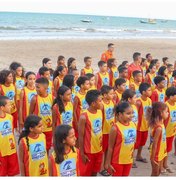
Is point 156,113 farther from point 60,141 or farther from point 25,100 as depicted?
point 25,100

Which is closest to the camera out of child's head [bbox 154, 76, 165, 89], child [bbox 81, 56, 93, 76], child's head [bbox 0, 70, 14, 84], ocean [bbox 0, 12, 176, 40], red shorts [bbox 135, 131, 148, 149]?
red shorts [bbox 135, 131, 148, 149]

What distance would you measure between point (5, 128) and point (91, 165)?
149 cm

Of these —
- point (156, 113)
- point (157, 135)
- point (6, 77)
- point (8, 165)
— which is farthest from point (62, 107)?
point (6, 77)

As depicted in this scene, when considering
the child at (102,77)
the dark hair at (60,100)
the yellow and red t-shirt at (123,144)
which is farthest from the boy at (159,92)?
the yellow and red t-shirt at (123,144)

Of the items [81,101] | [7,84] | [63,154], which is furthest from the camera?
[7,84]

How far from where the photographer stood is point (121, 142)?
16.8 ft

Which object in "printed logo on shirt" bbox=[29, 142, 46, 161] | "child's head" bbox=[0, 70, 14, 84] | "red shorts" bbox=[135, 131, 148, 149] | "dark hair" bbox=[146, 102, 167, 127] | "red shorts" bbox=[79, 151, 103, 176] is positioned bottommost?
"red shorts" bbox=[79, 151, 103, 176]

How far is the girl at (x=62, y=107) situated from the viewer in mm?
6043

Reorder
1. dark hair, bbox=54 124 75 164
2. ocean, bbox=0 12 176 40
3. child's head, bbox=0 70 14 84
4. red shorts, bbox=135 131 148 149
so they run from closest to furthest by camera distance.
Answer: dark hair, bbox=54 124 75 164 → red shorts, bbox=135 131 148 149 → child's head, bbox=0 70 14 84 → ocean, bbox=0 12 176 40

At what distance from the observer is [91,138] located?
5578 millimetres

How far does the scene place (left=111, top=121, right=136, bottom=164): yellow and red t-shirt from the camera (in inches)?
201

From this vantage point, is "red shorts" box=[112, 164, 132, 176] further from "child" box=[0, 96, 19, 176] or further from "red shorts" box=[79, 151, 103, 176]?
"child" box=[0, 96, 19, 176]

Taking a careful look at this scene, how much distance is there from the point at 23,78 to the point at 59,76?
87 centimetres

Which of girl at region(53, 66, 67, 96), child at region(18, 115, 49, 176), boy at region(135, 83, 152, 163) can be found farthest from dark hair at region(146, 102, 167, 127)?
girl at region(53, 66, 67, 96)
